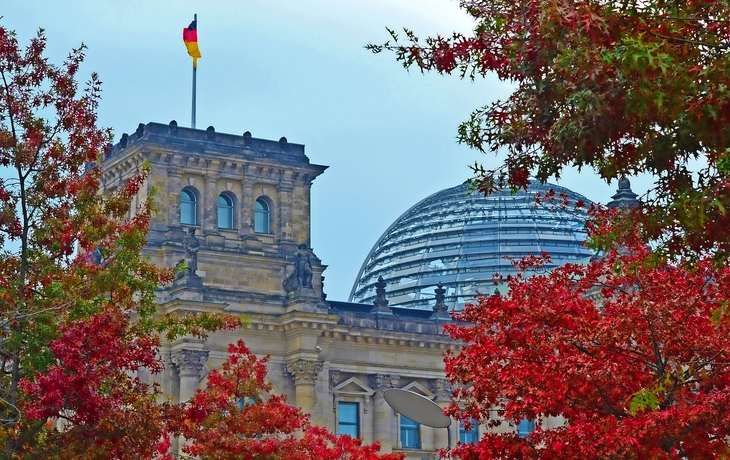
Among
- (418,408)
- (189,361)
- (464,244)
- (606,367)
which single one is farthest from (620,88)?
(464,244)

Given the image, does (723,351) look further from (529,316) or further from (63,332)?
(63,332)

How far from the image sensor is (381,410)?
223 ft

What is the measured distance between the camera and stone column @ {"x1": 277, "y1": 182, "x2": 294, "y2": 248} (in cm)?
6679

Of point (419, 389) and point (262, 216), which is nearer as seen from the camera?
point (262, 216)

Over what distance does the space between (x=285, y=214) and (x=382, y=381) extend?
9.19 m

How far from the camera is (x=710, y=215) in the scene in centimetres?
1368

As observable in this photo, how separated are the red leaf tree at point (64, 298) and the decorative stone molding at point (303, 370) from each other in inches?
1499

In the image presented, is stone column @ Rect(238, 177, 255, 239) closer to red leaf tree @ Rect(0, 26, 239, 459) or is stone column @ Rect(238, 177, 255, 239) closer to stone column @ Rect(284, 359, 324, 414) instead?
stone column @ Rect(284, 359, 324, 414)

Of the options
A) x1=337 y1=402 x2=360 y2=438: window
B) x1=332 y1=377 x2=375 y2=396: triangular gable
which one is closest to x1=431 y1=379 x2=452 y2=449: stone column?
x1=332 y1=377 x2=375 y2=396: triangular gable

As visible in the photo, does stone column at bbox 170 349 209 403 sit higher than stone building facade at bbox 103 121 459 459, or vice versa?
stone building facade at bbox 103 121 459 459

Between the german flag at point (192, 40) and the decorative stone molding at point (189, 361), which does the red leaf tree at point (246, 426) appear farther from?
the german flag at point (192, 40)

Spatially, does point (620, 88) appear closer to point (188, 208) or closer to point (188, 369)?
point (188, 369)

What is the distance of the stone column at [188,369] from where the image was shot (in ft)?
200

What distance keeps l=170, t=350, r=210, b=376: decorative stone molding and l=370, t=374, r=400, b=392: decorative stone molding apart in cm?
951
